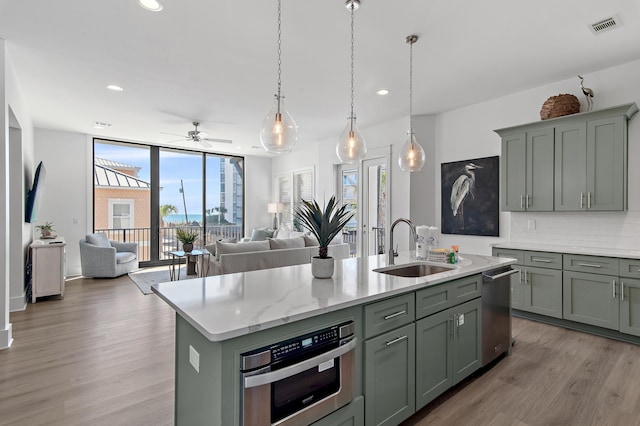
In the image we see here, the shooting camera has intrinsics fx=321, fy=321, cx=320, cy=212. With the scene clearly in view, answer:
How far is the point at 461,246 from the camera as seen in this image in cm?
505

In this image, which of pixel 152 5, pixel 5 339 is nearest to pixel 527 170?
pixel 152 5

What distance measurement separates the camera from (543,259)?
12.2 ft

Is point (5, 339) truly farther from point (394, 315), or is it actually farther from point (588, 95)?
point (588, 95)

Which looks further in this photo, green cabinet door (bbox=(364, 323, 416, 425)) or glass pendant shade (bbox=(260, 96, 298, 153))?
glass pendant shade (bbox=(260, 96, 298, 153))

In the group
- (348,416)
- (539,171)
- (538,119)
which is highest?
(538,119)

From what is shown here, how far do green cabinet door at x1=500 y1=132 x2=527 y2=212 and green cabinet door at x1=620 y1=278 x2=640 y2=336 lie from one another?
4.25ft

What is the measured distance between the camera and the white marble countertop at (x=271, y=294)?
51.3 inches

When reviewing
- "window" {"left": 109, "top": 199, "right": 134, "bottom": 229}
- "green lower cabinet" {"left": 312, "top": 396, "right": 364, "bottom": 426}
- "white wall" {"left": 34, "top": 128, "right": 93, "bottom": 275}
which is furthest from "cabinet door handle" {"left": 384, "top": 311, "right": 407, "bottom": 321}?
"window" {"left": 109, "top": 199, "right": 134, "bottom": 229}

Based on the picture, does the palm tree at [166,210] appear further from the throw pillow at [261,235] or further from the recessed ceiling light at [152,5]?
the recessed ceiling light at [152,5]

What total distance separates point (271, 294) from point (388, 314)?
0.67 m

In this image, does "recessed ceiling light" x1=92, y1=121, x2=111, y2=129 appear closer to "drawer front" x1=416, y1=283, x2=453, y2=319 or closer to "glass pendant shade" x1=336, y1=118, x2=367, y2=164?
"glass pendant shade" x1=336, y1=118, x2=367, y2=164

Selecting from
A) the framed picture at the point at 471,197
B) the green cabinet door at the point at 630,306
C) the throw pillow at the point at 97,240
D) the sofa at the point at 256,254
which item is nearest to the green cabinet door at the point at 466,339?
the green cabinet door at the point at 630,306

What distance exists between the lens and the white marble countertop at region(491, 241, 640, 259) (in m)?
3.25

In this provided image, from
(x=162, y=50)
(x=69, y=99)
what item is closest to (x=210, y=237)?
(x=69, y=99)
